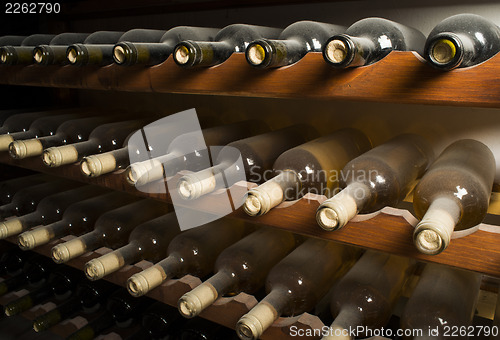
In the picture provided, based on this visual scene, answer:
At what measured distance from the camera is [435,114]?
991 mm

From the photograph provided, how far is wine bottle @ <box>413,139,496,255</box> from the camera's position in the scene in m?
0.55

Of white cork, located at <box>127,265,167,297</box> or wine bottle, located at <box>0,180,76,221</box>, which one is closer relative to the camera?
white cork, located at <box>127,265,167,297</box>

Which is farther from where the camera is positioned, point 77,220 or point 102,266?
point 77,220

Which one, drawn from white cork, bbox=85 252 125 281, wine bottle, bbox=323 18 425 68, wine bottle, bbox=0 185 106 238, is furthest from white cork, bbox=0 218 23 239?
wine bottle, bbox=323 18 425 68

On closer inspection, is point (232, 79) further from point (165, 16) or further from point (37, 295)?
point (37, 295)

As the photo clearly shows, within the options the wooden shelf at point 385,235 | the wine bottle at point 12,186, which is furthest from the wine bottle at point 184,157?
the wine bottle at point 12,186

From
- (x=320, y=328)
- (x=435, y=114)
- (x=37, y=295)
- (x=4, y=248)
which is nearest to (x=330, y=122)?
(x=435, y=114)

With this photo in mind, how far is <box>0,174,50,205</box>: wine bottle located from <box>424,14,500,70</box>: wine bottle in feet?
4.40

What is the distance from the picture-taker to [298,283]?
0.87m

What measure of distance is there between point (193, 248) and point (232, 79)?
47cm

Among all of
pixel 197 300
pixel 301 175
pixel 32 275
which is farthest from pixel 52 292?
pixel 301 175

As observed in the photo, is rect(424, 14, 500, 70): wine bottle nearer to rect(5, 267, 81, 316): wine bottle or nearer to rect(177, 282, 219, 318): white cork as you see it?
rect(177, 282, 219, 318): white cork

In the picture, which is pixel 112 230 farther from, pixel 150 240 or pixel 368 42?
pixel 368 42

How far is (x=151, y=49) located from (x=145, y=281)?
0.49m
